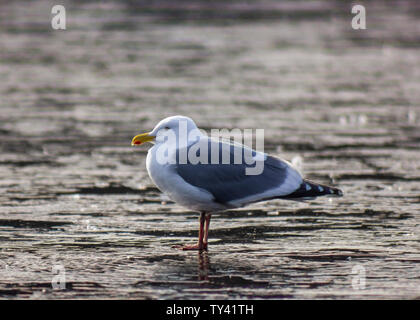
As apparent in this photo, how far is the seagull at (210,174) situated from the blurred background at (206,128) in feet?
1.55

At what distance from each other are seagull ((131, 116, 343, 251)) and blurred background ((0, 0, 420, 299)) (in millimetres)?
472

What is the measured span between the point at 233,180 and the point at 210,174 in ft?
0.72

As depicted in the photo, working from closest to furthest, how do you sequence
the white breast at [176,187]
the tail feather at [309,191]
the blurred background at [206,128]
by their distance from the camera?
the blurred background at [206,128]
the white breast at [176,187]
the tail feather at [309,191]

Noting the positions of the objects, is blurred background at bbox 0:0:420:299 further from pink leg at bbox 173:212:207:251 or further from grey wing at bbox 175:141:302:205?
grey wing at bbox 175:141:302:205

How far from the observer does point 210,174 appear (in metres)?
8.11

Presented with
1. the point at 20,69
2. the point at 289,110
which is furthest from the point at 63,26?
the point at 289,110

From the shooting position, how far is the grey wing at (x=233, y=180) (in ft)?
26.5

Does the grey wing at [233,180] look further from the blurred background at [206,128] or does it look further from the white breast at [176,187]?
the blurred background at [206,128]

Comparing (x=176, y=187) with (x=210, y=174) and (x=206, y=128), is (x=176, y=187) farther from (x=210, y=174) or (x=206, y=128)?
(x=206, y=128)

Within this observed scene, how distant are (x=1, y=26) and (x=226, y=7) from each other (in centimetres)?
1099

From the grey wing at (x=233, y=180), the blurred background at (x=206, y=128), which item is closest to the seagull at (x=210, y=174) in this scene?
the grey wing at (x=233, y=180)

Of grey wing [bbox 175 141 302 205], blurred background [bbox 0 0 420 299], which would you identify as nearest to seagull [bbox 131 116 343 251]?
grey wing [bbox 175 141 302 205]

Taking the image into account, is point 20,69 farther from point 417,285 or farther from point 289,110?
point 417,285

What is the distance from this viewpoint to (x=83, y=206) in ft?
33.1
